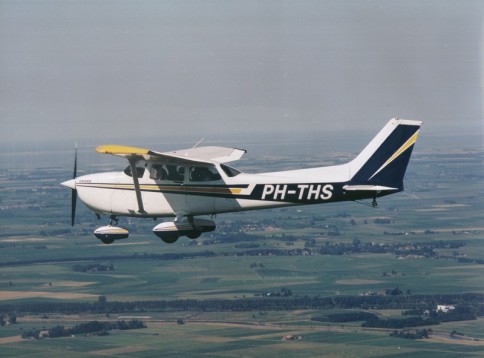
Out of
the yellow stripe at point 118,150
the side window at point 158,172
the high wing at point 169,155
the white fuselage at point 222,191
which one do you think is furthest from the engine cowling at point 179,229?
the yellow stripe at point 118,150

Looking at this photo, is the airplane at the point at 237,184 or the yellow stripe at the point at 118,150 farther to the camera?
the airplane at the point at 237,184

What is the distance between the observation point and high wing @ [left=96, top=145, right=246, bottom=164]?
28094 millimetres

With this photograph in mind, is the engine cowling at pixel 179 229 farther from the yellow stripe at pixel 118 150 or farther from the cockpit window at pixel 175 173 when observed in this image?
the yellow stripe at pixel 118 150

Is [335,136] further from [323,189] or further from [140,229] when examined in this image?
[323,189]

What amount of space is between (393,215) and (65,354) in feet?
280

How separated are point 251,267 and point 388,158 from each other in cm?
9397

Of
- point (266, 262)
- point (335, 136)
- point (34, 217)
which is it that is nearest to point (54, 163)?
point (34, 217)

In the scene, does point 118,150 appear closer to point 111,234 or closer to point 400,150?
point 111,234

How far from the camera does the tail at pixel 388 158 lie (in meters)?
30.3

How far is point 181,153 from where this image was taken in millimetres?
32594

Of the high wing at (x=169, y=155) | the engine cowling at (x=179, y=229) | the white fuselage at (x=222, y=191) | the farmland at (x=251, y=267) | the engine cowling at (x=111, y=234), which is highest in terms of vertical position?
the high wing at (x=169, y=155)

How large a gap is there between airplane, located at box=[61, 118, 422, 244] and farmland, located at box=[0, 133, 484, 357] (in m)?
54.6

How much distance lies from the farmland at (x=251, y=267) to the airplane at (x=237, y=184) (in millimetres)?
54570

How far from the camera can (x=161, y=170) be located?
30.6 meters
